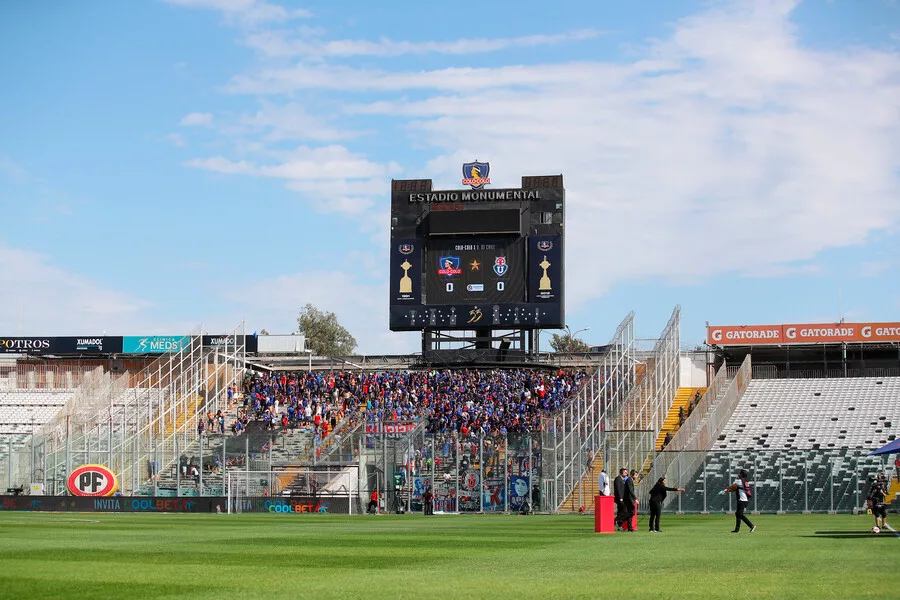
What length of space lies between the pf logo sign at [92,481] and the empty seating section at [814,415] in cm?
2796

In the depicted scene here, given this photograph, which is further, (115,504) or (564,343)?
(564,343)

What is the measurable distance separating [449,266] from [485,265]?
185cm

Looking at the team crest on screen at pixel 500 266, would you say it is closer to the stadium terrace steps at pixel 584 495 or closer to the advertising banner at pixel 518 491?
the advertising banner at pixel 518 491

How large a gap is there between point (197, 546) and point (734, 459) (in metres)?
32.9

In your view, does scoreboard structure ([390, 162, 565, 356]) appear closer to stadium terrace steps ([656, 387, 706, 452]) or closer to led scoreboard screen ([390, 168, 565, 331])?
led scoreboard screen ([390, 168, 565, 331])

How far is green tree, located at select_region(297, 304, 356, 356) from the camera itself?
122 meters

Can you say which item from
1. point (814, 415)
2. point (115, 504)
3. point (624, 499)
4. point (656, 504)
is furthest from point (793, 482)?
point (115, 504)

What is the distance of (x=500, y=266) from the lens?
61.6 meters

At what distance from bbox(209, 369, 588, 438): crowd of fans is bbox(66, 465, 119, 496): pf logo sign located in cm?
999

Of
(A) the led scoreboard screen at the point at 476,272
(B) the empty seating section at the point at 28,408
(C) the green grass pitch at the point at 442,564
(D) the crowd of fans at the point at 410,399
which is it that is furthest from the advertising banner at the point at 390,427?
(C) the green grass pitch at the point at 442,564

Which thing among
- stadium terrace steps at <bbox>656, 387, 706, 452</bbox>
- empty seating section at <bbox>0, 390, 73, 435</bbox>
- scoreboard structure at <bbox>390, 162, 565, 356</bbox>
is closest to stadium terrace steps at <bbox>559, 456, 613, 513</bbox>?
stadium terrace steps at <bbox>656, 387, 706, 452</bbox>

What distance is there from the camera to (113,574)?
52.0 ft

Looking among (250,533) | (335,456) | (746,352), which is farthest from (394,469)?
(746,352)

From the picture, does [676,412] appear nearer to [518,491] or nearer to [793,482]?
[793,482]
